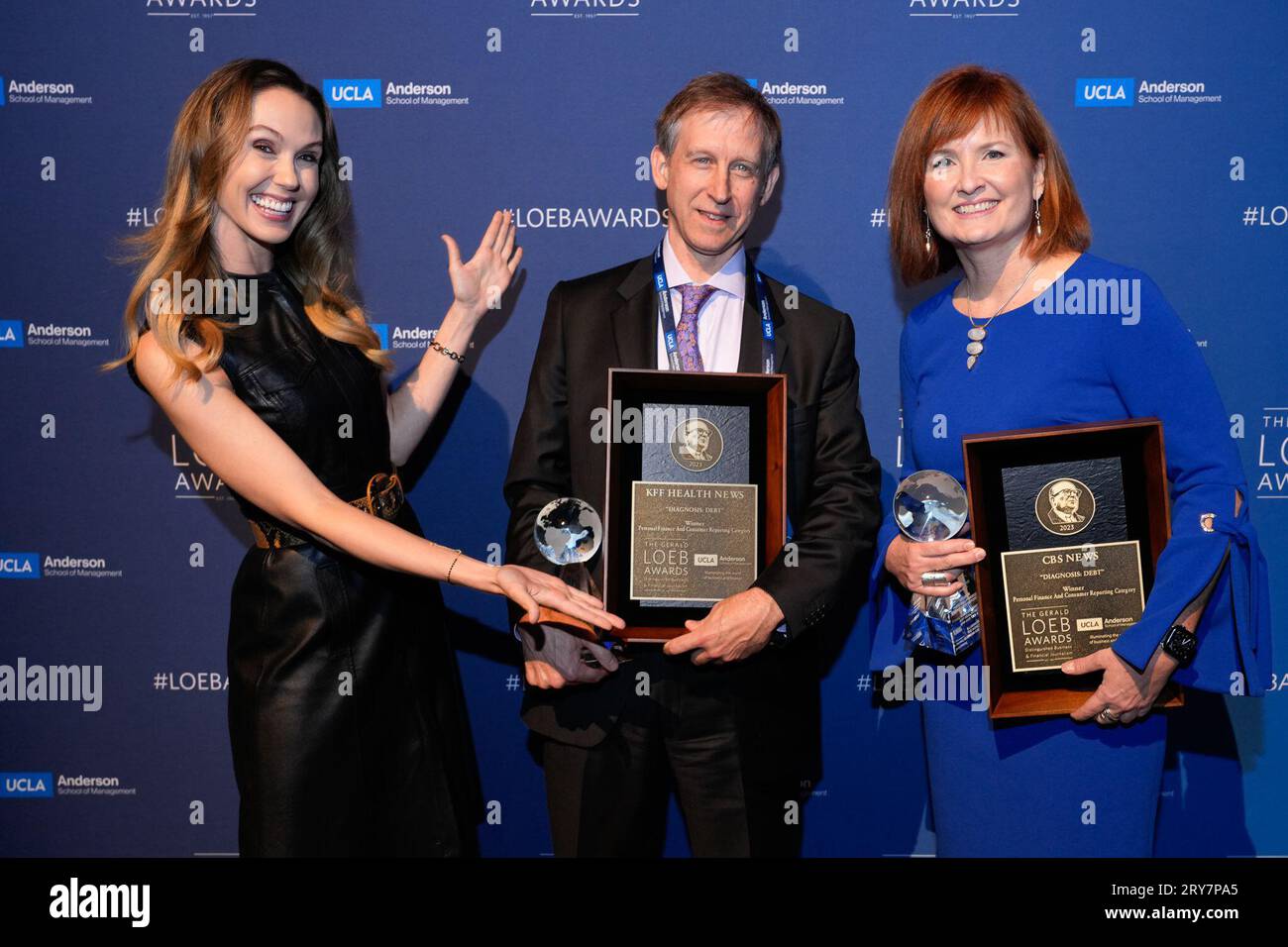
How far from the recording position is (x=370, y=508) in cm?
266

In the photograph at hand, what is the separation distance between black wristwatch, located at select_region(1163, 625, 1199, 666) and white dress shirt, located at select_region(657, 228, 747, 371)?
126cm

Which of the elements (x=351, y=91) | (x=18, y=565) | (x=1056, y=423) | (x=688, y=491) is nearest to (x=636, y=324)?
(x=688, y=491)

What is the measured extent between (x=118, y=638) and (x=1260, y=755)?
395 cm

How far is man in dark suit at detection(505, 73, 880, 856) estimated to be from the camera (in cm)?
271

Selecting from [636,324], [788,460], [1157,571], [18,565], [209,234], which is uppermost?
[209,234]

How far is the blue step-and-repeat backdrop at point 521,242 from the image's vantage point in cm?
338

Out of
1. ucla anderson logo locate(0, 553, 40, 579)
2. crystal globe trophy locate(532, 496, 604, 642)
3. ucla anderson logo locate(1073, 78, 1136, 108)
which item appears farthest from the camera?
ucla anderson logo locate(0, 553, 40, 579)

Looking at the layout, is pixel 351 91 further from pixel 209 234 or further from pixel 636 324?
pixel 636 324

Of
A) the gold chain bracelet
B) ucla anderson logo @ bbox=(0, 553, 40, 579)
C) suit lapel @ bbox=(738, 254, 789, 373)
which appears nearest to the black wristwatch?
suit lapel @ bbox=(738, 254, 789, 373)

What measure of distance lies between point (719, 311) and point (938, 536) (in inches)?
33.1

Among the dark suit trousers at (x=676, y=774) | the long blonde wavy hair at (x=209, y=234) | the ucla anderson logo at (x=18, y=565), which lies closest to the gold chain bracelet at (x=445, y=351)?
the long blonde wavy hair at (x=209, y=234)

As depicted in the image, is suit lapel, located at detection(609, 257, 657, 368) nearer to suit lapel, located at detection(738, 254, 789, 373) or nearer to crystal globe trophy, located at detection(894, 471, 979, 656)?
suit lapel, located at detection(738, 254, 789, 373)

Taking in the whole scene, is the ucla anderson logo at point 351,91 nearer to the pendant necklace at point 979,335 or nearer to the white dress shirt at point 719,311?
the white dress shirt at point 719,311
